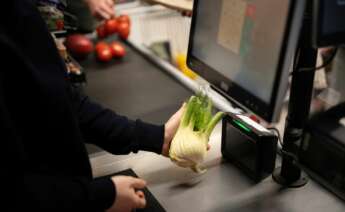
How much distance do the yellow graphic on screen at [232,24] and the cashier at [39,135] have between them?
0.91ft

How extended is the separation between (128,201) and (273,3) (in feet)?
1.24

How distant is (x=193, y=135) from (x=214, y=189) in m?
0.12

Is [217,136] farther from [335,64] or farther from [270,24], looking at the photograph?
[270,24]

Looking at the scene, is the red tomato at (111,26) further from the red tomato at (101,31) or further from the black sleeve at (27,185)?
the black sleeve at (27,185)

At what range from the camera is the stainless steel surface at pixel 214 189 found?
0.86 meters

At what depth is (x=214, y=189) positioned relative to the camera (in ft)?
2.97

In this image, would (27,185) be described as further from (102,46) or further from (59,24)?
(102,46)

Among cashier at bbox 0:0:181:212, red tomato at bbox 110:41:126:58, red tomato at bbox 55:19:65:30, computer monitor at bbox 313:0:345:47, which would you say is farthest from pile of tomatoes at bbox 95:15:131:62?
computer monitor at bbox 313:0:345:47

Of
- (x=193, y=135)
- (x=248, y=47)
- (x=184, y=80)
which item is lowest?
(x=184, y=80)

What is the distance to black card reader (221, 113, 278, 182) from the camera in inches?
34.1

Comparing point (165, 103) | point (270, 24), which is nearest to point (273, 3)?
point (270, 24)

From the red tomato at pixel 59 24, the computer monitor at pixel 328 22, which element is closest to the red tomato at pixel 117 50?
the red tomato at pixel 59 24

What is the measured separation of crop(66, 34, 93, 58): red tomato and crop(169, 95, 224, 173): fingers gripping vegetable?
2.59ft

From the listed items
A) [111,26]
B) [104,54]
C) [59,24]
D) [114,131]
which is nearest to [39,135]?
[114,131]
